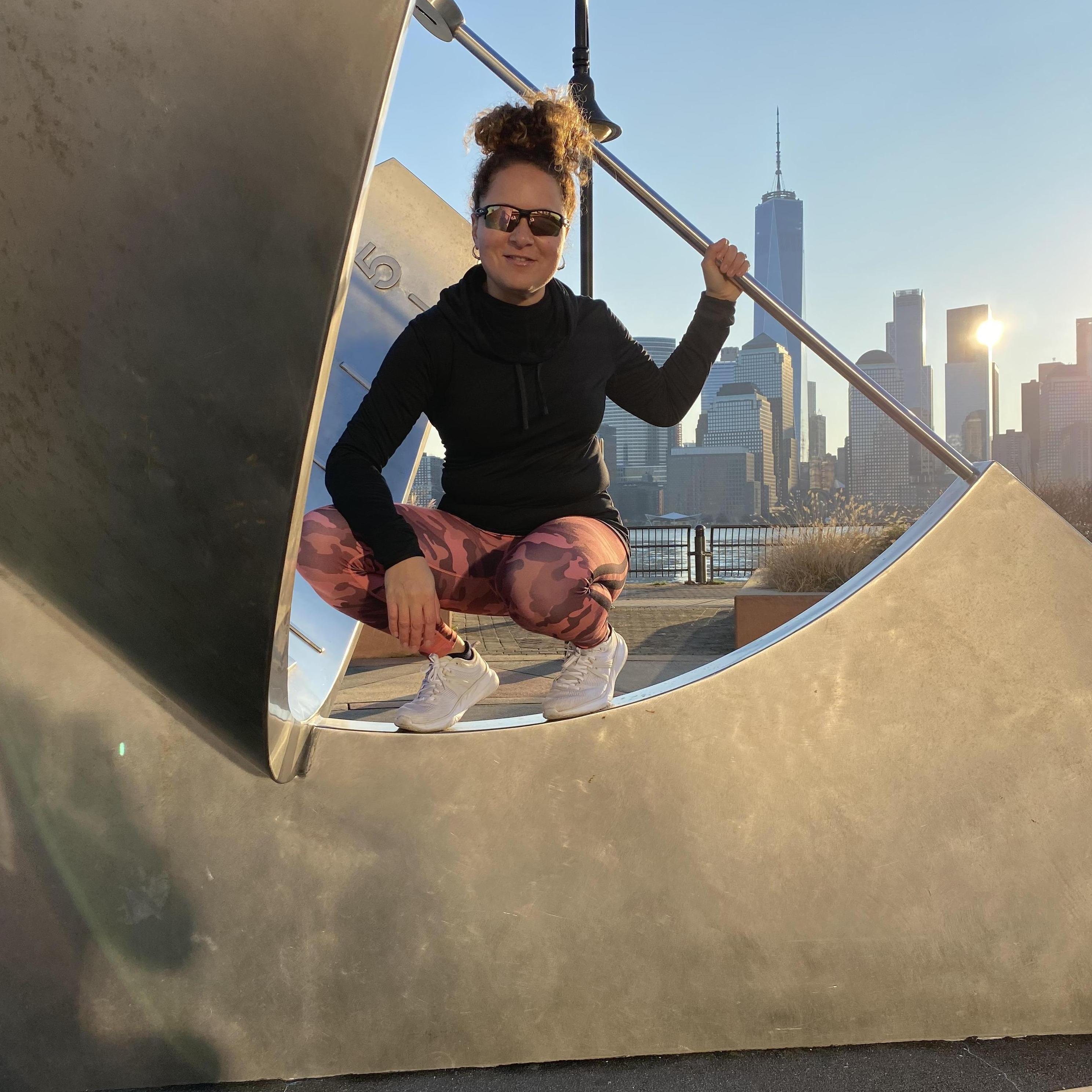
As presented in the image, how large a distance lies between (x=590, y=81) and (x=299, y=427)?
20.1ft

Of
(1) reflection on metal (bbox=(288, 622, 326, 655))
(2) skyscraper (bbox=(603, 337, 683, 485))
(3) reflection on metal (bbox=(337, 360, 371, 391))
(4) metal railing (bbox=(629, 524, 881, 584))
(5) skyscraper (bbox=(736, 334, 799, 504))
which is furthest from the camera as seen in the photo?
(5) skyscraper (bbox=(736, 334, 799, 504))

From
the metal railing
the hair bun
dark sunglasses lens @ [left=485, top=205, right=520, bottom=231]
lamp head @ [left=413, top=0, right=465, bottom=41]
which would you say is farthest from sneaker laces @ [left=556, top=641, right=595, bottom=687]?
the metal railing

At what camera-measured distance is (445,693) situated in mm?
2057

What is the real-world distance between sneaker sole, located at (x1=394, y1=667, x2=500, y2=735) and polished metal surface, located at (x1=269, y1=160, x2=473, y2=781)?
1.27m

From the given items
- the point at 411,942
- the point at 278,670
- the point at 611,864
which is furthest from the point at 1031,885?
the point at 278,670

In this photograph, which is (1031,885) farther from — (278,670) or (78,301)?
(78,301)

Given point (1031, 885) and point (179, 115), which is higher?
point (179, 115)

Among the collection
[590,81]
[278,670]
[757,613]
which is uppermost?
[590,81]

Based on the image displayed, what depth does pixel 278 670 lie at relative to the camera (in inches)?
53.4

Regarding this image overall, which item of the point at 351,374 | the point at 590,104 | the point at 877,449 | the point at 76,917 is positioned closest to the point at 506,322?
the point at 76,917

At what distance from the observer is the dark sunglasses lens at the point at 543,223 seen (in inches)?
76.2

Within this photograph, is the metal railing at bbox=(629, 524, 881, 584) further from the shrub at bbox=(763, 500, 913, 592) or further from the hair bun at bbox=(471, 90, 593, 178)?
the hair bun at bbox=(471, 90, 593, 178)

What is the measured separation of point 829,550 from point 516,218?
7.06 meters

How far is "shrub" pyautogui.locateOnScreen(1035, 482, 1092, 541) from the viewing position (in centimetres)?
1349
